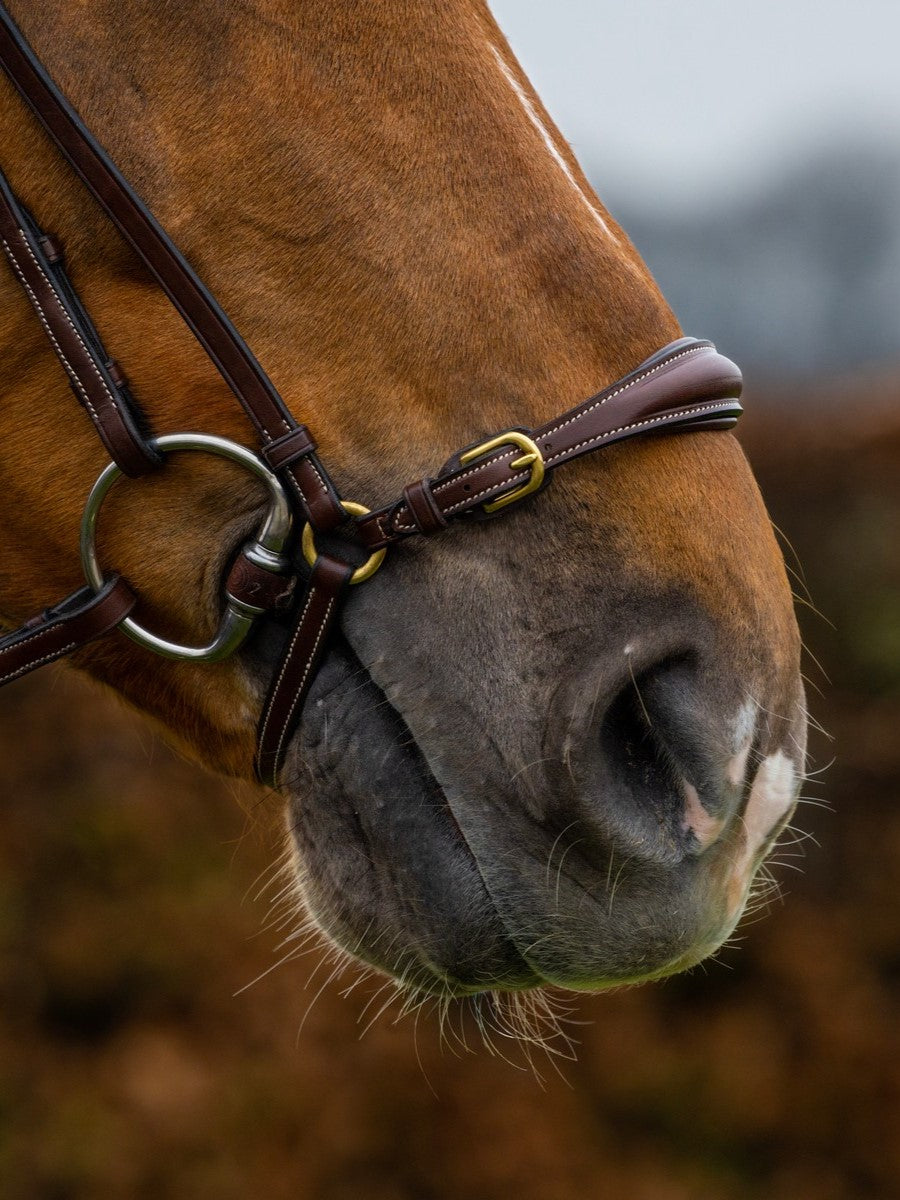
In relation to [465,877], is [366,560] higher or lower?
higher

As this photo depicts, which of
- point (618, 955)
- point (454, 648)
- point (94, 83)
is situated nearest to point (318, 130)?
point (94, 83)

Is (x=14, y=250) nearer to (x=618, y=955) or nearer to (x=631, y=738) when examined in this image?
(x=631, y=738)

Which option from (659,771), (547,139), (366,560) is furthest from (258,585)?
(547,139)

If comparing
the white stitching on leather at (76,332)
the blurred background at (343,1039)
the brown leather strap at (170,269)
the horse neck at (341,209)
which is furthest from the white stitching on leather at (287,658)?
the blurred background at (343,1039)

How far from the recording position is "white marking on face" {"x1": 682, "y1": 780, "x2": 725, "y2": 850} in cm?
164

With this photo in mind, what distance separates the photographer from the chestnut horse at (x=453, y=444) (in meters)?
1.64

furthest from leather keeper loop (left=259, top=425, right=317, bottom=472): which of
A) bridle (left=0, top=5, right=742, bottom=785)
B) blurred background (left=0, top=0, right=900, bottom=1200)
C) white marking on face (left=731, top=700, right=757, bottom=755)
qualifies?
blurred background (left=0, top=0, right=900, bottom=1200)

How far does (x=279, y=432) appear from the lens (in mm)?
1688

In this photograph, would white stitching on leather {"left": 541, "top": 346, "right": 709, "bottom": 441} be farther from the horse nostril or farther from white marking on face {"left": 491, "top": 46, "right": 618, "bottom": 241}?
the horse nostril

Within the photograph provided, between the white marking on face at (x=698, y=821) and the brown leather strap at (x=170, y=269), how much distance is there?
A: 23.8 inches

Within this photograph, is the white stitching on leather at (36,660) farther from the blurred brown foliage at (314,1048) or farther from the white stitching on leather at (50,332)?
the blurred brown foliage at (314,1048)

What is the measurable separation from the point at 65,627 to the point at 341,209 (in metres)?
0.73

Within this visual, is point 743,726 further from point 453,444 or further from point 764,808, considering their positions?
point 453,444

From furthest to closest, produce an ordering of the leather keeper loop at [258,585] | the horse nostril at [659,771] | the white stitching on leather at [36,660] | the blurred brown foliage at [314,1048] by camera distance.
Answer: the blurred brown foliage at [314,1048] → the white stitching on leather at [36,660] → the leather keeper loop at [258,585] → the horse nostril at [659,771]
